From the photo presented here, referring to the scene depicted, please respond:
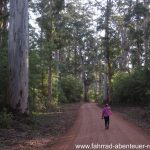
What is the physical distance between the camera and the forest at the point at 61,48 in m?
18.0

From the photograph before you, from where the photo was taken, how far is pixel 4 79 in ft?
64.8

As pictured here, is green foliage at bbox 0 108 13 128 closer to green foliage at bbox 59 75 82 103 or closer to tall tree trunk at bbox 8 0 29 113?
tall tree trunk at bbox 8 0 29 113

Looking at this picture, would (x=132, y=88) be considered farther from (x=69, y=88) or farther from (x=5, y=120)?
(x=69, y=88)

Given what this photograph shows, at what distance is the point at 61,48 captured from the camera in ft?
140

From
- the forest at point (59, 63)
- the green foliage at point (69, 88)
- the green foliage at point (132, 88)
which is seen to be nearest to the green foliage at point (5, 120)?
the forest at point (59, 63)

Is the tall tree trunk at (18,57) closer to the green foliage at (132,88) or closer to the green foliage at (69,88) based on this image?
the green foliage at (132,88)

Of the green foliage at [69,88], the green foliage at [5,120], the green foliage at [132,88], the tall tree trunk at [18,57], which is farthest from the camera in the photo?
the green foliage at [69,88]

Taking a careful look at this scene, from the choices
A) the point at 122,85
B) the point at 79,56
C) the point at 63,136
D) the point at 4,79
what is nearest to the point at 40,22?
the point at 122,85

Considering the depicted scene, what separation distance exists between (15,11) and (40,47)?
45.2ft

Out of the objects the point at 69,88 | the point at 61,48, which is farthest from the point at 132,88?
the point at 69,88

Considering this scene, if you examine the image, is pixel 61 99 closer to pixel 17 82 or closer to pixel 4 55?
pixel 4 55

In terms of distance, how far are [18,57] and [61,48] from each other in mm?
25105

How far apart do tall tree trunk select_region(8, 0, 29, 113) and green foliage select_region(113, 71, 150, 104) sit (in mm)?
15315

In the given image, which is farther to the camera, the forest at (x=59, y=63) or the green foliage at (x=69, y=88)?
the green foliage at (x=69, y=88)
